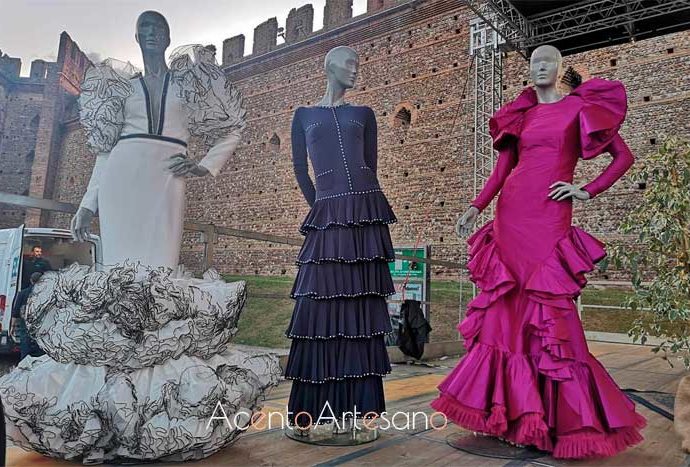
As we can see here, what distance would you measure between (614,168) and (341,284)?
107cm

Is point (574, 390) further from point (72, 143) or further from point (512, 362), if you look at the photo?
point (72, 143)

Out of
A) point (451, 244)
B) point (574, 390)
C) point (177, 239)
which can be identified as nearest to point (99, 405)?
point (177, 239)

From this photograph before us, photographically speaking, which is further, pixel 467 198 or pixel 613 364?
pixel 467 198

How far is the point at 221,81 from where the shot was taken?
1.81 metres

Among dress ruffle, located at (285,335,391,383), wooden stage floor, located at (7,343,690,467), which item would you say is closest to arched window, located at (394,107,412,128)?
wooden stage floor, located at (7,343,690,467)

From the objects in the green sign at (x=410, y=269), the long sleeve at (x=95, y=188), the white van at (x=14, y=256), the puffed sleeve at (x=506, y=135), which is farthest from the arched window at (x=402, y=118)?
the long sleeve at (x=95, y=188)

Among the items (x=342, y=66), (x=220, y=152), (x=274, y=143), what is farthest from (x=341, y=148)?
(x=274, y=143)

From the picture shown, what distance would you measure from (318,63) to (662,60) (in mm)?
7187

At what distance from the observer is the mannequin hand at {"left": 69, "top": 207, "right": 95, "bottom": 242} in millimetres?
1732

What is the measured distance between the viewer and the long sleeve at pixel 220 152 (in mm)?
1786

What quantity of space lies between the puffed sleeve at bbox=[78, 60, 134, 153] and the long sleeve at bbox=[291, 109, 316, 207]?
60 centimetres

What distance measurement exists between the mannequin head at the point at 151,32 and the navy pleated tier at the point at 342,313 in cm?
77

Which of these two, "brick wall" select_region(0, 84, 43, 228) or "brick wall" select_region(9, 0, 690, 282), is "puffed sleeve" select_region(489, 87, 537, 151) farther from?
"brick wall" select_region(0, 84, 43, 228)

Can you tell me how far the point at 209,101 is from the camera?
1.77m
